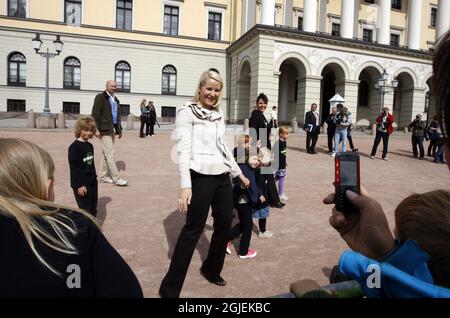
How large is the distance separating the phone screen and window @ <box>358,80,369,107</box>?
35.5m

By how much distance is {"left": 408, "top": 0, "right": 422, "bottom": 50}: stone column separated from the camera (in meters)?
33.8

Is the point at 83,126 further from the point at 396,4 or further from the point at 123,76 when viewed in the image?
the point at 396,4

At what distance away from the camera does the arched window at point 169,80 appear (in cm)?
3194

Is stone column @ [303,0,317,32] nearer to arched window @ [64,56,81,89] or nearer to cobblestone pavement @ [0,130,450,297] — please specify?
arched window @ [64,56,81,89]

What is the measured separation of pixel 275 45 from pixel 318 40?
366 centimetres

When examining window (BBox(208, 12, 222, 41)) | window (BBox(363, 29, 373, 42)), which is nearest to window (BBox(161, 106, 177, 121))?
window (BBox(208, 12, 222, 41))

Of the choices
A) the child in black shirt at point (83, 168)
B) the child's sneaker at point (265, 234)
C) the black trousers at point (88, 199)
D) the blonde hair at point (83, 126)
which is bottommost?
the child's sneaker at point (265, 234)

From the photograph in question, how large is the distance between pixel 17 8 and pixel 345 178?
3427cm

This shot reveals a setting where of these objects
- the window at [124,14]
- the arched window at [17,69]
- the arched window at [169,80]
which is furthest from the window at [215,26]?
the arched window at [17,69]

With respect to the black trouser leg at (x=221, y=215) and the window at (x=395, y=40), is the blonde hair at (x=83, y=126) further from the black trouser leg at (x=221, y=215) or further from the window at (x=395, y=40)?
the window at (x=395, y=40)

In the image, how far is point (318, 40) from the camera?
2667 cm

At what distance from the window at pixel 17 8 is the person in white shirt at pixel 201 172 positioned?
31.8 meters

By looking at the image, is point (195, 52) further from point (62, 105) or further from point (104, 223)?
point (104, 223)
